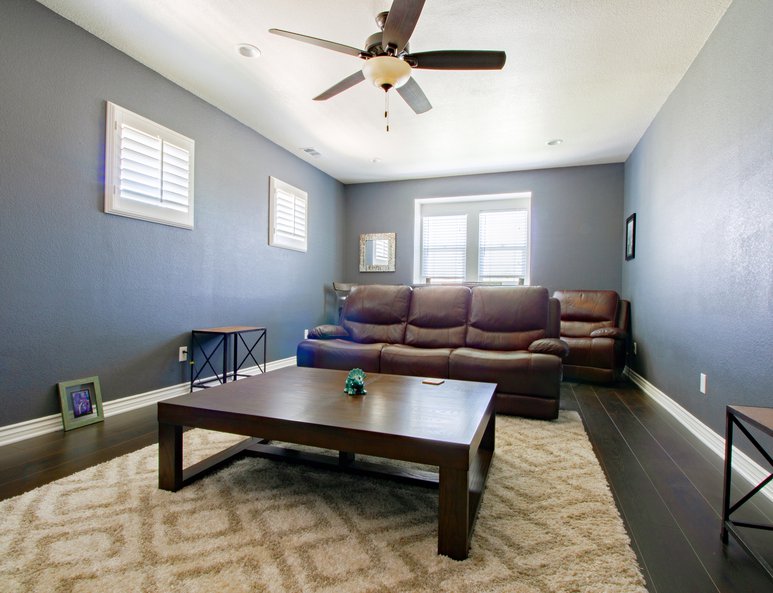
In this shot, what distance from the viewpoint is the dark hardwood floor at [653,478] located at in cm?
124

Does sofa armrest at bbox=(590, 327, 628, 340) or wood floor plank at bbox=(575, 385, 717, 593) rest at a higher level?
sofa armrest at bbox=(590, 327, 628, 340)

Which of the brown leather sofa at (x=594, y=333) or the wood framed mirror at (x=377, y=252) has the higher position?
the wood framed mirror at (x=377, y=252)

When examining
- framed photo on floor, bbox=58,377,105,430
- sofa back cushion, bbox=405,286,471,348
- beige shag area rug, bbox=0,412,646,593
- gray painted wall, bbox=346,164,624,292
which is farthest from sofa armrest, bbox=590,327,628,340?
framed photo on floor, bbox=58,377,105,430

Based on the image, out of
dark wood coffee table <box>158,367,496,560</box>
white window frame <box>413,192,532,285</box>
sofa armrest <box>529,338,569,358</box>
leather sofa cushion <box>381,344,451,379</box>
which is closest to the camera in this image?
dark wood coffee table <box>158,367,496,560</box>

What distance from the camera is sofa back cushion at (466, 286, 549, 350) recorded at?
3322mm

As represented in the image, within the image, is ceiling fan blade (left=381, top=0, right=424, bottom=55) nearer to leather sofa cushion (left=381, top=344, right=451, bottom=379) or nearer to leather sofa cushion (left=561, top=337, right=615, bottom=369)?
leather sofa cushion (left=381, top=344, right=451, bottom=379)

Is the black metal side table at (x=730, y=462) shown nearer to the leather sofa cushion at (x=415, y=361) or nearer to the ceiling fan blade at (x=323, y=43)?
the leather sofa cushion at (x=415, y=361)

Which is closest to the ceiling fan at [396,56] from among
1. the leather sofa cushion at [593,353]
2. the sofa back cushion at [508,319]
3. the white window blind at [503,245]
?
the sofa back cushion at [508,319]

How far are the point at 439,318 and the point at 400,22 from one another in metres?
2.38

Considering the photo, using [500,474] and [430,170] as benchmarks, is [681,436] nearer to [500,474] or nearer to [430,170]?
[500,474]

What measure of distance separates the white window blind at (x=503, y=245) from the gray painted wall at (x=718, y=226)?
6.93 feet

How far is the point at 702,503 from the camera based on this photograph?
65.2 inches

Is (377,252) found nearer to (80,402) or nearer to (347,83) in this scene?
(347,83)

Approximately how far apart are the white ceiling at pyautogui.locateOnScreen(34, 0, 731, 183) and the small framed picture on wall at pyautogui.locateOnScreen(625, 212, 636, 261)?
0.86 metres
